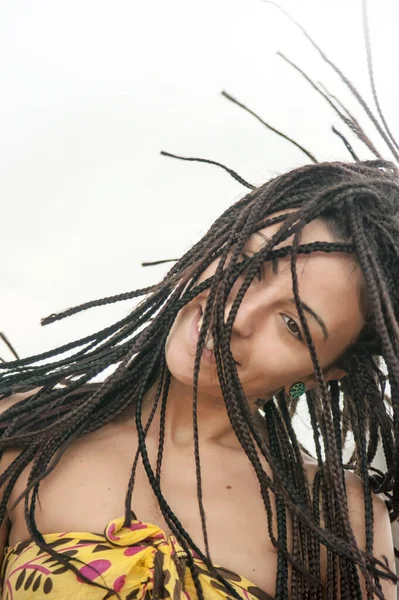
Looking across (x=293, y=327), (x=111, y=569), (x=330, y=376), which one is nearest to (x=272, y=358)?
(x=293, y=327)


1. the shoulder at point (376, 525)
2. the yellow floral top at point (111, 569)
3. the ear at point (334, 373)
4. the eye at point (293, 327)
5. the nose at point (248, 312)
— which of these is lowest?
the shoulder at point (376, 525)

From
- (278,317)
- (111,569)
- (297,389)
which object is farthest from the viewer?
(297,389)

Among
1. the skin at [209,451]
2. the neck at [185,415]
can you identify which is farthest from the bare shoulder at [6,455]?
the neck at [185,415]

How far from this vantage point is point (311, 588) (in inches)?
46.1

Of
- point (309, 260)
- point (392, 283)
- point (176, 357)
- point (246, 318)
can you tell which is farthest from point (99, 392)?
point (392, 283)

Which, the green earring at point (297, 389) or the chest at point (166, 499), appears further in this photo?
the green earring at point (297, 389)

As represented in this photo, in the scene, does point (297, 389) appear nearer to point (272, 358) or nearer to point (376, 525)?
point (272, 358)

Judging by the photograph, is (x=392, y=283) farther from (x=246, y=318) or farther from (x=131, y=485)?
(x=131, y=485)

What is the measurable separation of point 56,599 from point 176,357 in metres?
0.39

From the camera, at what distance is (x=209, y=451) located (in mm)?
1273

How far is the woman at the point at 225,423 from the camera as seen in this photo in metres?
1.07

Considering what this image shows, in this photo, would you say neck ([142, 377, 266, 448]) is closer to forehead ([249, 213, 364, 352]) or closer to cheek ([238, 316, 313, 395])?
cheek ([238, 316, 313, 395])

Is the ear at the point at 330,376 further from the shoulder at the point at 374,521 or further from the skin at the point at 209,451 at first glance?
the shoulder at the point at 374,521

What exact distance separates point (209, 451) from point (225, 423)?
58mm
